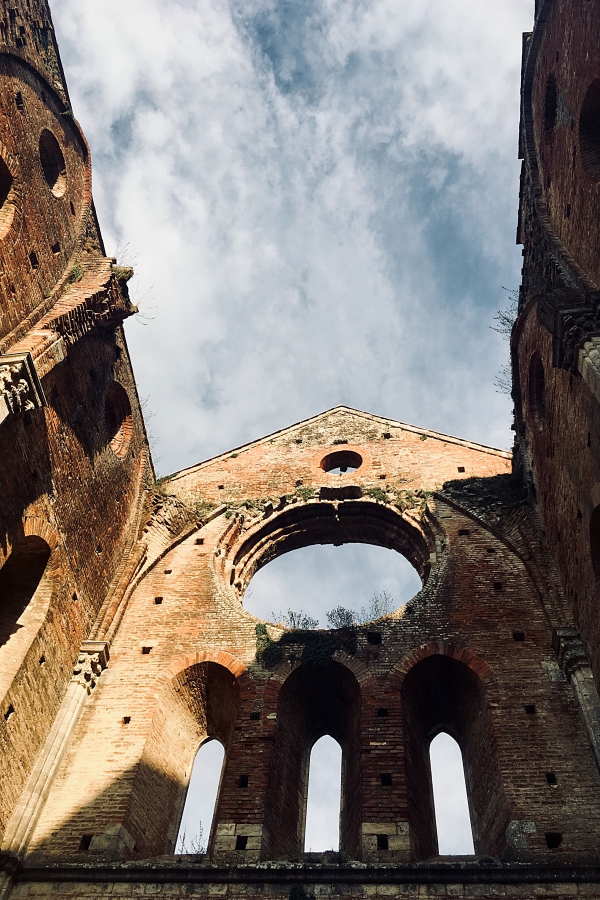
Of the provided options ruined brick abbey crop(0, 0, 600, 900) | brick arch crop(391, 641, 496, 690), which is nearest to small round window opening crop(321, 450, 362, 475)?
ruined brick abbey crop(0, 0, 600, 900)

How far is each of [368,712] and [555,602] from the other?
3225 mm

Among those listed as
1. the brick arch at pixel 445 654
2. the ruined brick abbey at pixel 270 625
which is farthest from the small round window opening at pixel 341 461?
the brick arch at pixel 445 654

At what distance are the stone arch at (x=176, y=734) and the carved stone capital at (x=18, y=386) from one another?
4.36 m

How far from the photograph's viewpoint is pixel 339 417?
1691 centimetres

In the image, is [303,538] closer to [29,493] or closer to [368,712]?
[368,712]

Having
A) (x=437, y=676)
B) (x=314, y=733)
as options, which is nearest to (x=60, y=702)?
(x=314, y=733)

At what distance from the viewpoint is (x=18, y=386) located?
895 centimetres

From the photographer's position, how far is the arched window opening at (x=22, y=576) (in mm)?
9781

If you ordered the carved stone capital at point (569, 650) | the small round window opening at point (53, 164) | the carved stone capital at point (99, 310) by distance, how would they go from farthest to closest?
the small round window opening at point (53, 164)
the carved stone capital at point (99, 310)
the carved stone capital at point (569, 650)

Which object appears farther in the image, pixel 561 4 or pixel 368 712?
pixel 561 4

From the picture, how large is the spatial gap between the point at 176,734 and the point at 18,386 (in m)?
5.28

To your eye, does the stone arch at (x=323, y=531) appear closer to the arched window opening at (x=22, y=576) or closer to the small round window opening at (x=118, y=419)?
the small round window opening at (x=118, y=419)

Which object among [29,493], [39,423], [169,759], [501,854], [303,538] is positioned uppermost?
[303,538]

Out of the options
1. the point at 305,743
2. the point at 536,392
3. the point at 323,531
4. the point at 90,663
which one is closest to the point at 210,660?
the point at 90,663
